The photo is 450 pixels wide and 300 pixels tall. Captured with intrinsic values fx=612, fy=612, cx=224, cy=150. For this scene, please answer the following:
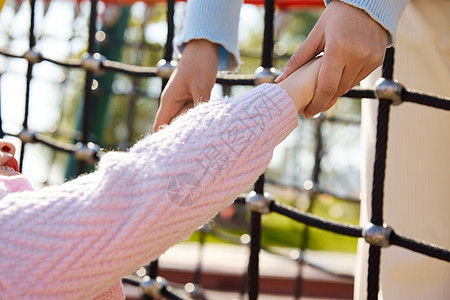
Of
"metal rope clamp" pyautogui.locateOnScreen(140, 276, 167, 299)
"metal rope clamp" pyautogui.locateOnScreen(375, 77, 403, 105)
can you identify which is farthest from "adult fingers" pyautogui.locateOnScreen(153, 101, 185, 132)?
"metal rope clamp" pyautogui.locateOnScreen(140, 276, 167, 299)

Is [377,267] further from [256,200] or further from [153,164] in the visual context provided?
[153,164]

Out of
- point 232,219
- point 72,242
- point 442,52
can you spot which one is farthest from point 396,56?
point 232,219

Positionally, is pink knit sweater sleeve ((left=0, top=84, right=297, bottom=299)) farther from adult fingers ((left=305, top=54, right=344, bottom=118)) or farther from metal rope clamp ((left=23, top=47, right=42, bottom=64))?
metal rope clamp ((left=23, top=47, right=42, bottom=64))

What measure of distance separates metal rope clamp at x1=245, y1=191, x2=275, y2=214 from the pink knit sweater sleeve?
486 millimetres

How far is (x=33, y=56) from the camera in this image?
1395 millimetres

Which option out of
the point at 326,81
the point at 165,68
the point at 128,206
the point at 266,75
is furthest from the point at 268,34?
the point at 128,206

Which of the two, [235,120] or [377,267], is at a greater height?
[235,120]

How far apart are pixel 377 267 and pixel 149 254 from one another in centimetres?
42

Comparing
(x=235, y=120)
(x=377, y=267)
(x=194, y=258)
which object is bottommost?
(x=194, y=258)

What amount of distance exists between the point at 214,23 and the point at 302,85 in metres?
0.25

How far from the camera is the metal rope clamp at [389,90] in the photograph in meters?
0.85

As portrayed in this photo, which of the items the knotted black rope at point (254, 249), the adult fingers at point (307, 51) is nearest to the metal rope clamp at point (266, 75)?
the knotted black rope at point (254, 249)

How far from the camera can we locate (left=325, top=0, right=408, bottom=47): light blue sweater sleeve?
58 cm

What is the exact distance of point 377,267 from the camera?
83 cm
